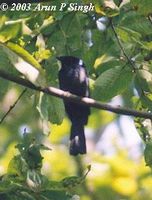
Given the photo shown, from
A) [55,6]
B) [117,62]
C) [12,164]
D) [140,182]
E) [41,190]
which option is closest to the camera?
[41,190]

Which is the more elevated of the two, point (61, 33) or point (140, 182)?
point (61, 33)

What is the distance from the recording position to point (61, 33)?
354cm

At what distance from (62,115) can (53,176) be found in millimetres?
2223

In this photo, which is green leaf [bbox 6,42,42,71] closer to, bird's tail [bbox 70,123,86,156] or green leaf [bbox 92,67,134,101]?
green leaf [bbox 92,67,134,101]

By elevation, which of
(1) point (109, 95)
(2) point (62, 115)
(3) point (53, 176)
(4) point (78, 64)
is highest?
(1) point (109, 95)

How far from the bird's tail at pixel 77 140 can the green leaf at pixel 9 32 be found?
152cm

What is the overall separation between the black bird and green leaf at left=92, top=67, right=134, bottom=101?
997 mm

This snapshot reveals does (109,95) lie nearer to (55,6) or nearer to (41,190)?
(55,6)

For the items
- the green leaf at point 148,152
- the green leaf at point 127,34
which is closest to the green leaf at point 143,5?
the green leaf at point 127,34

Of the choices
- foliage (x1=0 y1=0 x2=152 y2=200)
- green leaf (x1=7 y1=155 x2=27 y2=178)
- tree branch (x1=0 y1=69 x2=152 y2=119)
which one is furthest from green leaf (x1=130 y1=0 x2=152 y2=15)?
green leaf (x1=7 y1=155 x2=27 y2=178)

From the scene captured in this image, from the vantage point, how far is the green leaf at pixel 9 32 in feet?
9.47

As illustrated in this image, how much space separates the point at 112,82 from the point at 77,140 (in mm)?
1342

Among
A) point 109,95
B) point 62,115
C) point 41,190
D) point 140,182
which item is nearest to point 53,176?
point 140,182

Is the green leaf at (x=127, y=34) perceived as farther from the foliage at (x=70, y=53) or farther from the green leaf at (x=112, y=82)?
the green leaf at (x=112, y=82)
